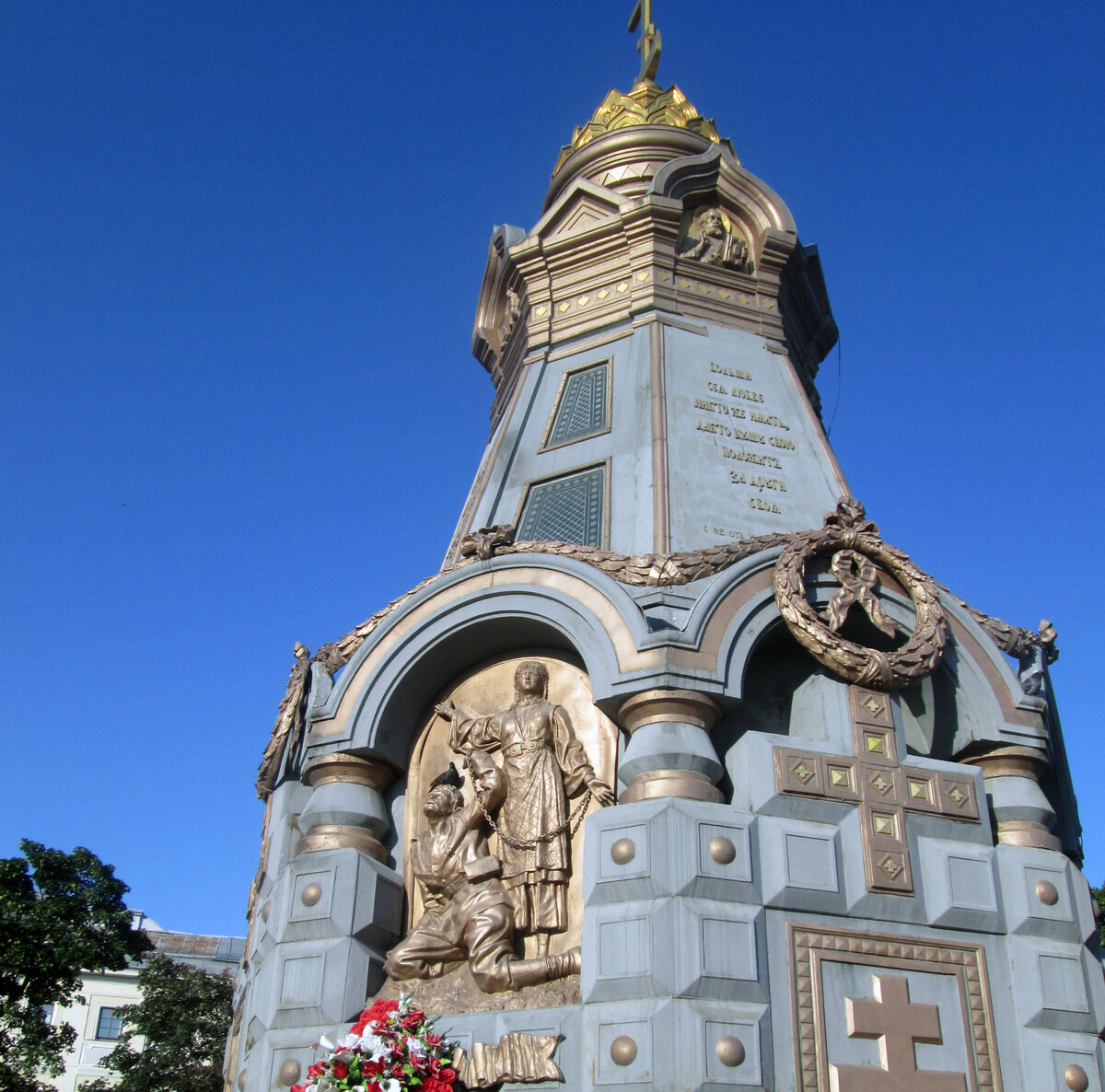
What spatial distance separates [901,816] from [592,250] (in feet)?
29.6

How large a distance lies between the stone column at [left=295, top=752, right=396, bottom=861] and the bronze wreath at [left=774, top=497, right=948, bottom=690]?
412 cm

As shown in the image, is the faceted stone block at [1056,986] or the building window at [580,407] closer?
the faceted stone block at [1056,986]

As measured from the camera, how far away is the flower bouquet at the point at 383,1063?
8.84 meters

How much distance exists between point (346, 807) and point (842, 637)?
4.78 metres

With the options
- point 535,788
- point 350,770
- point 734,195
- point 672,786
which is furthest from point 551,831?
point 734,195

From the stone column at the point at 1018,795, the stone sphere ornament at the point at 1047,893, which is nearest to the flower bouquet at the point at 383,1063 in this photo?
the stone sphere ornament at the point at 1047,893

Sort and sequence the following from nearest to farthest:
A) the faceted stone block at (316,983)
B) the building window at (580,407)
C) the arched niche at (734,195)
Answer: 1. the faceted stone block at (316,983)
2. the building window at (580,407)
3. the arched niche at (734,195)

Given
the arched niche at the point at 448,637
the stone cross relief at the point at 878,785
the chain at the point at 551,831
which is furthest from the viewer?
the arched niche at the point at 448,637

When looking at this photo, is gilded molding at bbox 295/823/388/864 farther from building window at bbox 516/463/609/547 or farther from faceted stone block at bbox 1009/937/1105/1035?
faceted stone block at bbox 1009/937/1105/1035

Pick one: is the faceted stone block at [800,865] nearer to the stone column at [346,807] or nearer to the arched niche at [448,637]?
the arched niche at [448,637]

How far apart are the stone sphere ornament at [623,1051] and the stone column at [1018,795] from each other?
407 centimetres

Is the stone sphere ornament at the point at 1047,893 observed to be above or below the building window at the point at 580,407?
below

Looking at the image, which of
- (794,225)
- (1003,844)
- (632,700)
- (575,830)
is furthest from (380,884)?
(794,225)

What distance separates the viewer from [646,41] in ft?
66.5
